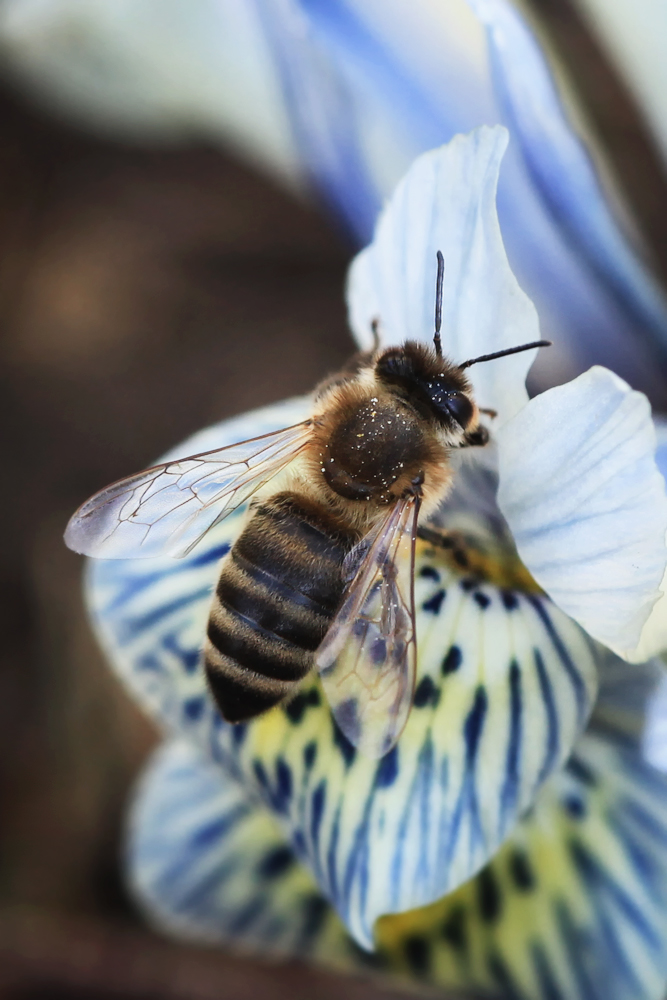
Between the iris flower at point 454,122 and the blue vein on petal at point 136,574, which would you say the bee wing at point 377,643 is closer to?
the blue vein on petal at point 136,574

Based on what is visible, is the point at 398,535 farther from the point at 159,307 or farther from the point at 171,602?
the point at 159,307

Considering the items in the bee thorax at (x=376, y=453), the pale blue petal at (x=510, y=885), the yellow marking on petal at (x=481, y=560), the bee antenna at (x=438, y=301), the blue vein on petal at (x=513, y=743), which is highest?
the bee antenna at (x=438, y=301)

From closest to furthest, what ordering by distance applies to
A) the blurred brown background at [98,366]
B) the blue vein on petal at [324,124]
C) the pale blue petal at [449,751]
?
the pale blue petal at [449,751]
the blue vein on petal at [324,124]
the blurred brown background at [98,366]

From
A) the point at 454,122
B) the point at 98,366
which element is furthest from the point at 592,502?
the point at 98,366

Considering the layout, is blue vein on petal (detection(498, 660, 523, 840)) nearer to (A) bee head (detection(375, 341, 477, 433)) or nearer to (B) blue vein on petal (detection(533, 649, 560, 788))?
(B) blue vein on petal (detection(533, 649, 560, 788))

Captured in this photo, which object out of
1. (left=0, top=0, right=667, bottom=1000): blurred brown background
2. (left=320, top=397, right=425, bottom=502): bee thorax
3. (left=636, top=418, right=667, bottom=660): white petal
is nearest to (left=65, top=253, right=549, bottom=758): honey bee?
(left=320, top=397, right=425, bottom=502): bee thorax

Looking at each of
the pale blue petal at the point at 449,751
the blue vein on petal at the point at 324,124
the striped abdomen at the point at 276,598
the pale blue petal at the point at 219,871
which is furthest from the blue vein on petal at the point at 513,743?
the blue vein on petal at the point at 324,124

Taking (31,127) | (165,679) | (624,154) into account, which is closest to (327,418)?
(165,679)
